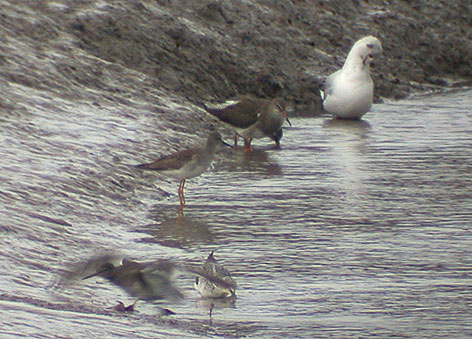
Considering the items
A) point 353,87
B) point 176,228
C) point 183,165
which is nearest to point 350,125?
point 353,87

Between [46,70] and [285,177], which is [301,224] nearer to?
[285,177]

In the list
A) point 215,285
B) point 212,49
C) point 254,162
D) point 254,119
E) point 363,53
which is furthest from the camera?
point 212,49

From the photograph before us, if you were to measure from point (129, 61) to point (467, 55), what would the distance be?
810 cm

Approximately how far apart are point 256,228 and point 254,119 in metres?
4.55

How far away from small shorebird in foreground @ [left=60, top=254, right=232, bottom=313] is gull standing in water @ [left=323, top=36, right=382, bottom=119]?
9948 millimetres

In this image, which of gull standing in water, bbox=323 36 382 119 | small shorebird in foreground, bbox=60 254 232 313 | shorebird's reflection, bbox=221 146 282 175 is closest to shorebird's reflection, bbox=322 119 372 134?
gull standing in water, bbox=323 36 382 119

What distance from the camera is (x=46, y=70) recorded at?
1554 cm

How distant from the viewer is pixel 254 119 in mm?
15109

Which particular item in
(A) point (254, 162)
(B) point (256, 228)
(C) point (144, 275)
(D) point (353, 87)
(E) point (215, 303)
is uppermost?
(C) point (144, 275)

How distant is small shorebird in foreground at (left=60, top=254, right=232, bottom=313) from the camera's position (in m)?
7.51

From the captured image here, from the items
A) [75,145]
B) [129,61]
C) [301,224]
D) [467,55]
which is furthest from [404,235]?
[467,55]

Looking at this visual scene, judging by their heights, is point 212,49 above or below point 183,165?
below

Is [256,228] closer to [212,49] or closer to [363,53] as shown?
[363,53]

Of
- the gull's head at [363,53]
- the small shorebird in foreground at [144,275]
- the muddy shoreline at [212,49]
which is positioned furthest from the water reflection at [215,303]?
the gull's head at [363,53]
